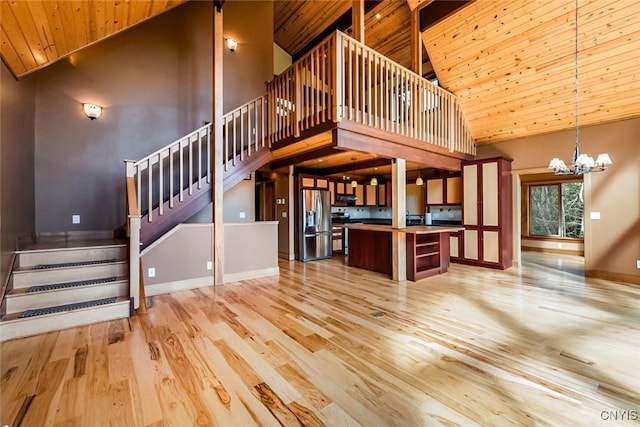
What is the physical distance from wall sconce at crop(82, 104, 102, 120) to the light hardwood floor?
323cm

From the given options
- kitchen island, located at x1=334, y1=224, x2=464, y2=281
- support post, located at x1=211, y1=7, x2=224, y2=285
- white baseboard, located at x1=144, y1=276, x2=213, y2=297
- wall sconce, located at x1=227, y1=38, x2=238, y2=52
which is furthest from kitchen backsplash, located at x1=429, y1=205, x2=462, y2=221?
wall sconce, located at x1=227, y1=38, x2=238, y2=52

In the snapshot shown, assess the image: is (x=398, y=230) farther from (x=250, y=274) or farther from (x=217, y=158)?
(x=217, y=158)

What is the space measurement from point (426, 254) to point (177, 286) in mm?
4275

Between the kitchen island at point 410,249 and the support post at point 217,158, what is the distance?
2.71m

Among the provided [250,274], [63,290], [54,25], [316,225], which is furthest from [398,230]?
[54,25]

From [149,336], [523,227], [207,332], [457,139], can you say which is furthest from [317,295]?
[523,227]

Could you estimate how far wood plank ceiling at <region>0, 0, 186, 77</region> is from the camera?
2312 millimetres

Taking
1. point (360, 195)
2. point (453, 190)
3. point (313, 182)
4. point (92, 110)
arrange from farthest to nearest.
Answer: point (360, 195), point (313, 182), point (453, 190), point (92, 110)

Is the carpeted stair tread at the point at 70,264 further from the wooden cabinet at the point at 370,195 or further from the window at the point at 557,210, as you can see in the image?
the window at the point at 557,210

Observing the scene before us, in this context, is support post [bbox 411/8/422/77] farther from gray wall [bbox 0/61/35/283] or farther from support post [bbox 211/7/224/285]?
gray wall [bbox 0/61/35/283]

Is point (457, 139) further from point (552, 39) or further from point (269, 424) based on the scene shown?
point (269, 424)

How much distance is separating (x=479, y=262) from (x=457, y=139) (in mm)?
2714

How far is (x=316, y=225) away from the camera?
678 cm

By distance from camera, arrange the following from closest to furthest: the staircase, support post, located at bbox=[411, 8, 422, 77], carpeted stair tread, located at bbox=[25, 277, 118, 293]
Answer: the staircase → carpeted stair tread, located at bbox=[25, 277, 118, 293] → support post, located at bbox=[411, 8, 422, 77]
